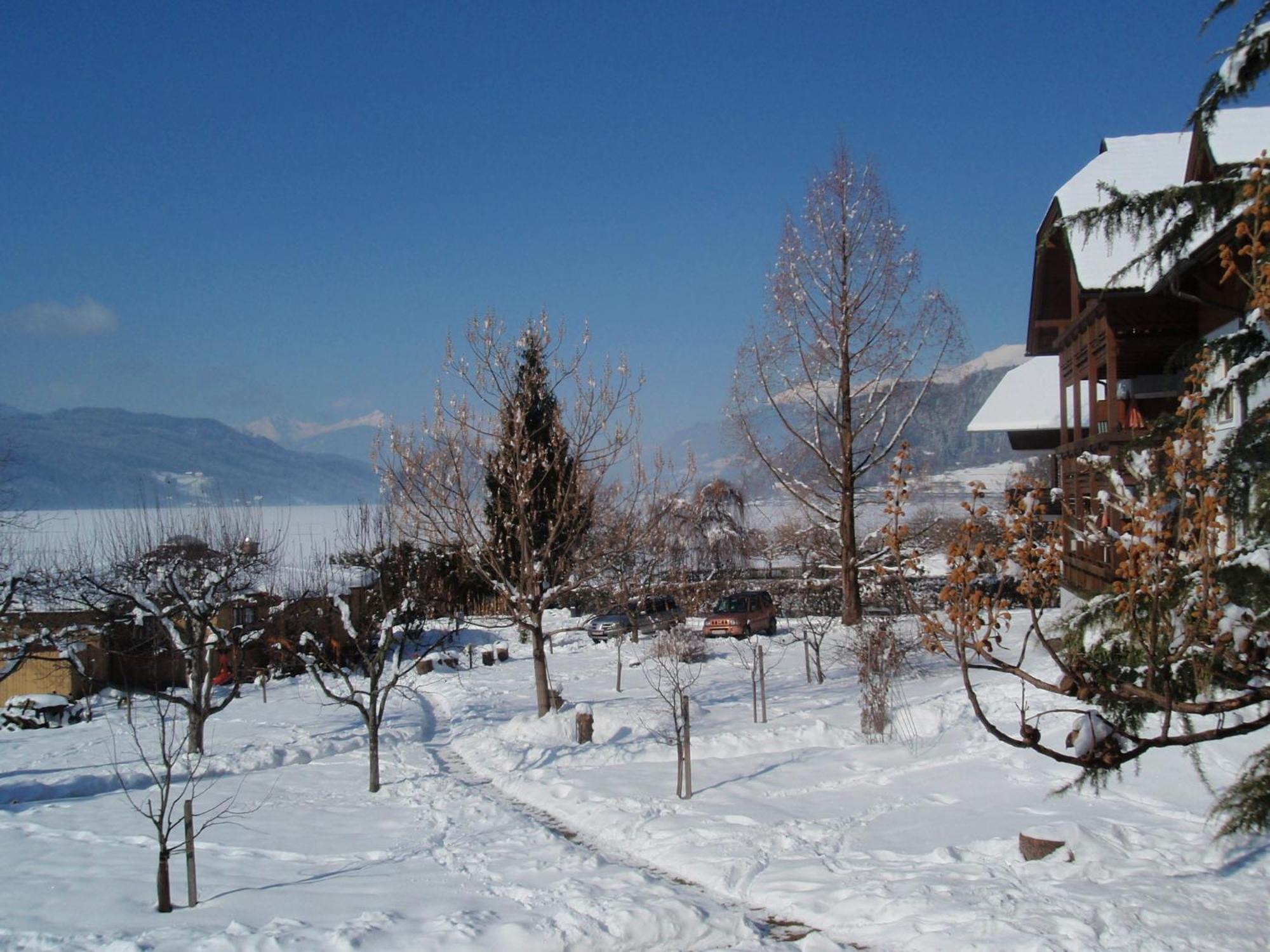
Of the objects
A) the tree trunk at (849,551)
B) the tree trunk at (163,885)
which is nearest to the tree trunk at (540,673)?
the tree trunk at (849,551)

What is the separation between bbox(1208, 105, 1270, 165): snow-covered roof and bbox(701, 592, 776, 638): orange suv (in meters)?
22.5

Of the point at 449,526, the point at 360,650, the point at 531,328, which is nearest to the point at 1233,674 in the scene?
the point at 360,650

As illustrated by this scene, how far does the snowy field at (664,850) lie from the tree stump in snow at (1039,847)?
0.42 ft

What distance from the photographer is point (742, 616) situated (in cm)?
3466

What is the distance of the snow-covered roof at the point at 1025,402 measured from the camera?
29562mm

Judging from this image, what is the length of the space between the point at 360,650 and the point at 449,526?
404 centimetres

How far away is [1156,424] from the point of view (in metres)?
A: 7.46

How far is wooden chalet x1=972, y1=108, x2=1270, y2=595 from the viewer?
12562mm

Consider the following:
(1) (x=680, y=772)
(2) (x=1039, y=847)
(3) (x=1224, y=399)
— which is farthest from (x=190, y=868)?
(3) (x=1224, y=399)

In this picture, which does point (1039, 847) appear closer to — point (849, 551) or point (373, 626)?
point (849, 551)

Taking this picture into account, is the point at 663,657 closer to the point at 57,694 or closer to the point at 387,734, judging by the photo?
the point at 387,734

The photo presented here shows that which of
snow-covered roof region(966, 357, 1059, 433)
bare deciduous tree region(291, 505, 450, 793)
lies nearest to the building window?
bare deciduous tree region(291, 505, 450, 793)

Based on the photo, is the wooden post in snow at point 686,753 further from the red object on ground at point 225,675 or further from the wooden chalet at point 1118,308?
the red object on ground at point 225,675

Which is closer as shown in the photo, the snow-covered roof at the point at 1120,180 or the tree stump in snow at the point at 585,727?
the snow-covered roof at the point at 1120,180
